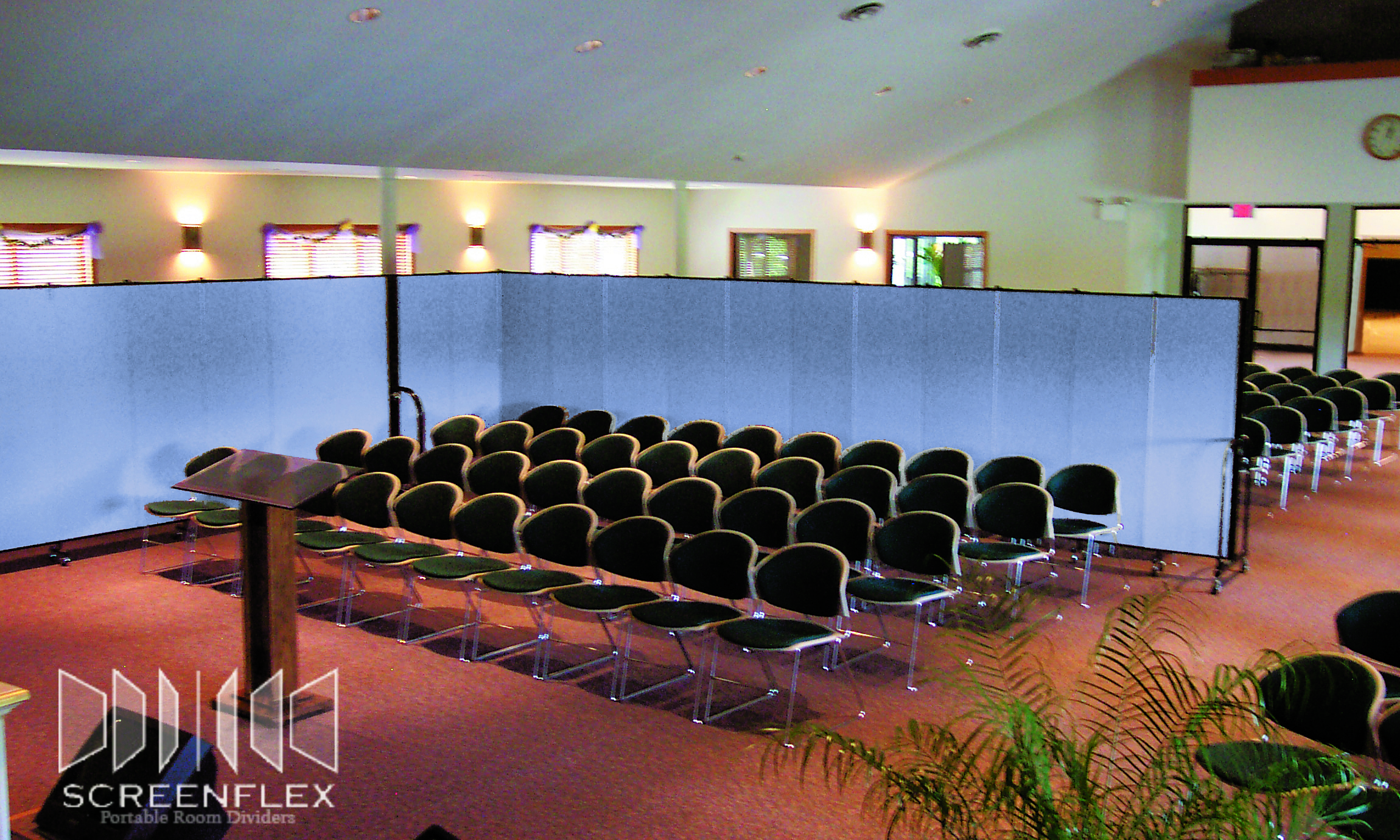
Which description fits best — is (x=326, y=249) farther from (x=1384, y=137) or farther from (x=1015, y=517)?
(x=1384, y=137)

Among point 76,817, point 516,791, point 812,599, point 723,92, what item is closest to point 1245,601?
point 812,599

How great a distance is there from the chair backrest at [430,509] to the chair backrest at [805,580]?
234 cm

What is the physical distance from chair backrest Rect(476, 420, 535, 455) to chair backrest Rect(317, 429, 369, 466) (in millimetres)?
989

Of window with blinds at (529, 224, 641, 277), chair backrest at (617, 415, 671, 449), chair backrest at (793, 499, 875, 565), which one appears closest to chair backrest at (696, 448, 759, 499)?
chair backrest at (617, 415, 671, 449)

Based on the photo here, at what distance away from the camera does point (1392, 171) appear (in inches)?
523

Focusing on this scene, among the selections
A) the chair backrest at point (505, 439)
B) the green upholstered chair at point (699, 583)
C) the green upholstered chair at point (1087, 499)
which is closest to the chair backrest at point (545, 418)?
the chair backrest at point (505, 439)

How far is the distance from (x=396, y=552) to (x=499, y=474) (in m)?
1.78

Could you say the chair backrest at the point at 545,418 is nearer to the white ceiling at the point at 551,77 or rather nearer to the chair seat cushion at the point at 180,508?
the white ceiling at the point at 551,77

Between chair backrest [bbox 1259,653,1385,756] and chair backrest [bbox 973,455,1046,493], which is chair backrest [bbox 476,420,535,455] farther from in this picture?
chair backrest [bbox 1259,653,1385,756]

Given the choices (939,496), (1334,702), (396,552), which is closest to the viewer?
(1334,702)

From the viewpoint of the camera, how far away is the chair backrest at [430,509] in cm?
794

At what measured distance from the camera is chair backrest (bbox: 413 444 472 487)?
9570 mm

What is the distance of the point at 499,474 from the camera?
9.27m

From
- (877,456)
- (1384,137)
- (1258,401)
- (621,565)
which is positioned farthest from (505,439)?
(1384,137)
